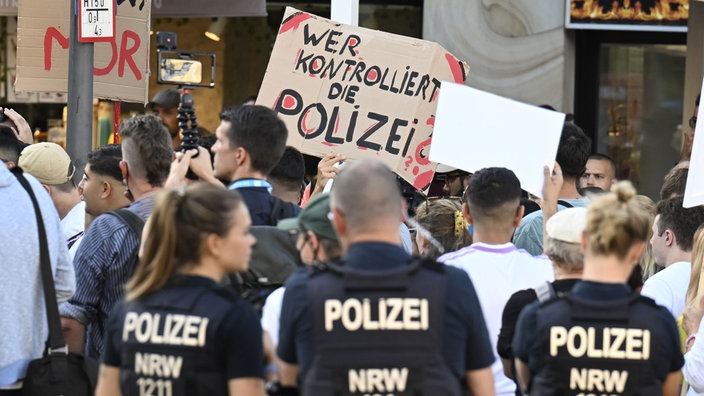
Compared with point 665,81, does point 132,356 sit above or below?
below

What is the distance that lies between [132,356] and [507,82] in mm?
8769

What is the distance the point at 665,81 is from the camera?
1336 cm

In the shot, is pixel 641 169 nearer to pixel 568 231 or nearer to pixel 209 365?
pixel 568 231

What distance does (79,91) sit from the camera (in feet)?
27.8

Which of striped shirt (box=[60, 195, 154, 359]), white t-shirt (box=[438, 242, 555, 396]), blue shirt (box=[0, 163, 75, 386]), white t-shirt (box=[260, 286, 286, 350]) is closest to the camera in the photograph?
white t-shirt (box=[260, 286, 286, 350])

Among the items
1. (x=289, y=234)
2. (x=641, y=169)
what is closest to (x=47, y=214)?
(x=289, y=234)

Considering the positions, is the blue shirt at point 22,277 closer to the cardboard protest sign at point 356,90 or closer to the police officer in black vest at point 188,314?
the police officer in black vest at point 188,314

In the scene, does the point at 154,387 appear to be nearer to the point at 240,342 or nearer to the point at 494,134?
the point at 240,342

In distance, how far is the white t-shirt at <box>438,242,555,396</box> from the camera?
5.54m

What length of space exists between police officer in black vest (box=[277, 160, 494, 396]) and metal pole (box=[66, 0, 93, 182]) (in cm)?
460

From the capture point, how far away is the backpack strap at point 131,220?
5.77 metres

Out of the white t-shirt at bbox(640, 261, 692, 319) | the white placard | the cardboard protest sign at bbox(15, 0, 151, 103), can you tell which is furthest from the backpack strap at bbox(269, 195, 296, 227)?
the cardboard protest sign at bbox(15, 0, 151, 103)

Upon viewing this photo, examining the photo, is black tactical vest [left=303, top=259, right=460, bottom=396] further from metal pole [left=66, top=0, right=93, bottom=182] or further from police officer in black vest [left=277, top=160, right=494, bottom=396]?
metal pole [left=66, top=0, right=93, bottom=182]

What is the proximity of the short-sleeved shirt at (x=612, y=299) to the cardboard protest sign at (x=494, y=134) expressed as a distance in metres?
2.20
